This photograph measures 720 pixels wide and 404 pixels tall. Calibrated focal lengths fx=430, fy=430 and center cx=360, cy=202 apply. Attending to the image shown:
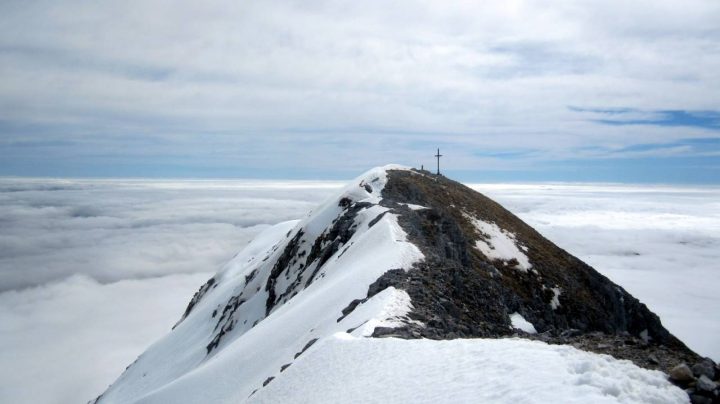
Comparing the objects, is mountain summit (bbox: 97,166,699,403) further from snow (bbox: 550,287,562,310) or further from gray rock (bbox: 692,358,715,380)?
gray rock (bbox: 692,358,715,380)

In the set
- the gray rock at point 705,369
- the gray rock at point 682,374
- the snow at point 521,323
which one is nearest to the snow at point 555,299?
the snow at point 521,323

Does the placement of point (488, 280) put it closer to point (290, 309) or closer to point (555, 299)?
point (555, 299)

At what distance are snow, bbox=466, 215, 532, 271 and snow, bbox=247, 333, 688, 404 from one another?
24.0 metres

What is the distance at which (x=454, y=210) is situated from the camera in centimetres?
4003

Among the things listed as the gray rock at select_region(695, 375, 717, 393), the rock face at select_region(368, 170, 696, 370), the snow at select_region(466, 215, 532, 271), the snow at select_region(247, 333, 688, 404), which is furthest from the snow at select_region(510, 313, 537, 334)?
the gray rock at select_region(695, 375, 717, 393)

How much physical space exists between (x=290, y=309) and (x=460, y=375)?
654 inches

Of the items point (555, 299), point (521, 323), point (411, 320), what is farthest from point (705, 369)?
point (555, 299)

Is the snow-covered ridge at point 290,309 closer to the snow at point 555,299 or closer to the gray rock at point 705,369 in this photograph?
the gray rock at point 705,369

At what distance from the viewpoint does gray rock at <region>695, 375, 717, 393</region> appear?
7.07 m

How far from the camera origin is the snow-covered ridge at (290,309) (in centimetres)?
1738

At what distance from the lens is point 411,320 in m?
14.8

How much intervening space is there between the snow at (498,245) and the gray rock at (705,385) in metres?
26.9

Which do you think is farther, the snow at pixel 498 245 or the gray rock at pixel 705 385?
the snow at pixel 498 245

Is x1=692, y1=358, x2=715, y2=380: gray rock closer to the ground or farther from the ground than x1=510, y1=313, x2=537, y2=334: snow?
farther from the ground
